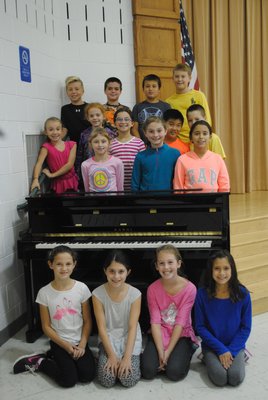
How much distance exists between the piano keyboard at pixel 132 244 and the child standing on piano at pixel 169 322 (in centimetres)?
18

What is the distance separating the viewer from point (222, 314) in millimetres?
2816

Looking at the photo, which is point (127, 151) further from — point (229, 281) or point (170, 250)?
point (229, 281)

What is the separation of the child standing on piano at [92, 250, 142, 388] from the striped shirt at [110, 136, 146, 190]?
3.60ft

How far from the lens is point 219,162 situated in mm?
3523

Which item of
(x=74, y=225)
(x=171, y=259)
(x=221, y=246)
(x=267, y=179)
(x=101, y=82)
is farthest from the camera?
(x=267, y=179)

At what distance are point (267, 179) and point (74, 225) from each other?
434 centimetres

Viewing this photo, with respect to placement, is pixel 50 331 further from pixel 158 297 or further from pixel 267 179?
pixel 267 179

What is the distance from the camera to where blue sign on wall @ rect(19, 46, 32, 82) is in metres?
3.70

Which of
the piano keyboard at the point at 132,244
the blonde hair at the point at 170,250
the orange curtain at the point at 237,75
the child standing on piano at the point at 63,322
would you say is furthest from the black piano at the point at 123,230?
the orange curtain at the point at 237,75

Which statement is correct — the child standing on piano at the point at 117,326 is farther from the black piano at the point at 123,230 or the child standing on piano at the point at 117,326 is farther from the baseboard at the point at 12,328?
the baseboard at the point at 12,328

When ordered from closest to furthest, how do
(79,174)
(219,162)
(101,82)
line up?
(219,162), (79,174), (101,82)

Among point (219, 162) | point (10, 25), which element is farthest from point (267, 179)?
point (10, 25)

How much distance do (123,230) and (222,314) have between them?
0.88 m

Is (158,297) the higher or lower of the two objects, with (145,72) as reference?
lower
